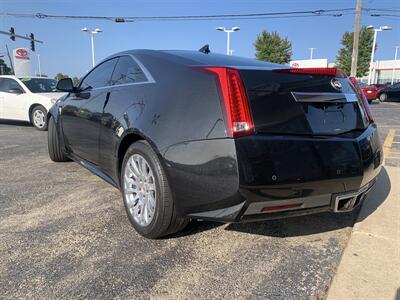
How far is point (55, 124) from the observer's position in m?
4.84

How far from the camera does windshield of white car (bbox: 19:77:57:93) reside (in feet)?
31.4

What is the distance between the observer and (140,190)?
9.59 ft

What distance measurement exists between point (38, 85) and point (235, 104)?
8.87 metres

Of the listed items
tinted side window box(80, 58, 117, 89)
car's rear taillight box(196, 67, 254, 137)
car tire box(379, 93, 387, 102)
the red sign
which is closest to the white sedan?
tinted side window box(80, 58, 117, 89)

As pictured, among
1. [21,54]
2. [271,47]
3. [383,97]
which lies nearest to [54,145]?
[383,97]

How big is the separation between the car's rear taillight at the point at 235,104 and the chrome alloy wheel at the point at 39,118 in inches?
310

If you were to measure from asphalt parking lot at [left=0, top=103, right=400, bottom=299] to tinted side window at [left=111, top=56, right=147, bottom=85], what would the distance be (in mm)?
1188

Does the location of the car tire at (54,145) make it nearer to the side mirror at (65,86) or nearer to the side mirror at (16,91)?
the side mirror at (65,86)

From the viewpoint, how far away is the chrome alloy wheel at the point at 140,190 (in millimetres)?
2758

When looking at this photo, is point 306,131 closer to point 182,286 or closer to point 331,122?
point 331,122

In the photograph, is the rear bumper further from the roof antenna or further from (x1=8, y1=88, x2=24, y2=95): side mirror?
(x1=8, y1=88, x2=24, y2=95): side mirror

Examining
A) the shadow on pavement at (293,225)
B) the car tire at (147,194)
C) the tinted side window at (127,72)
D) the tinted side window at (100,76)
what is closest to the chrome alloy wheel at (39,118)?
the tinted side window at (100,76)

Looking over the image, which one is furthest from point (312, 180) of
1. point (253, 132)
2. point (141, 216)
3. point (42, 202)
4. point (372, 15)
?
point (372, 15)

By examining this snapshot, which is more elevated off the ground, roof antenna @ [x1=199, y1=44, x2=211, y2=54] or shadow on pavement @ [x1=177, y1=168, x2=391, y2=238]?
roof antenna @ [x1=199, y1=44, x2=211, y2=54]
